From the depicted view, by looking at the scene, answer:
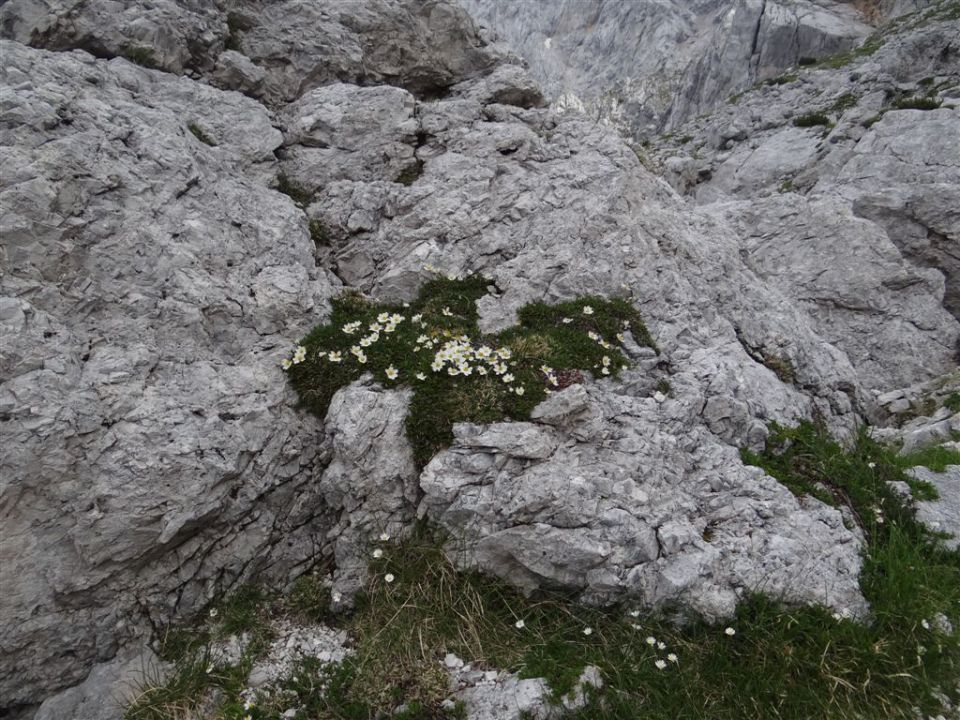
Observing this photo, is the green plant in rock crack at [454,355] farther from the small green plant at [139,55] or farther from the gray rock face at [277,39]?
the gray rock face at [277,39]

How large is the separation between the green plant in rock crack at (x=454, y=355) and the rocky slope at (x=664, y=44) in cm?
1613

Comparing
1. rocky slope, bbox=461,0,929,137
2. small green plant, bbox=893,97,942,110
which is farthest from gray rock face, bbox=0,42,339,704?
small green plant, bbox=893,97,942,110

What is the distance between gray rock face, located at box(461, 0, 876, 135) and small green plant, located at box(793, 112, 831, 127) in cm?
1083

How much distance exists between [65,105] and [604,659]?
955cm

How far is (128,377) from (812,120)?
1137 inches

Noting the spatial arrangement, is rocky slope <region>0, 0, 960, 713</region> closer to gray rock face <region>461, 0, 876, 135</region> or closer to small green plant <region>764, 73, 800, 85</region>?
gray rock face <region>461, 0, 876, 135</region>

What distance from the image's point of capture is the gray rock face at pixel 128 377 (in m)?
5.49

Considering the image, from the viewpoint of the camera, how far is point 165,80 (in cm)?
976

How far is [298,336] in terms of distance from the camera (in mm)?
7664

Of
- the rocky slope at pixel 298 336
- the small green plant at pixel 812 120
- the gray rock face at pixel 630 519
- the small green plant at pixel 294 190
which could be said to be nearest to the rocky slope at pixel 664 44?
the small green plant at pixel 812 120

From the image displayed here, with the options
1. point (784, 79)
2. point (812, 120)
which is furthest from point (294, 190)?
point (784, 79)

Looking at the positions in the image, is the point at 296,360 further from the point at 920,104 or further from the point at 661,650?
the point at 920,104

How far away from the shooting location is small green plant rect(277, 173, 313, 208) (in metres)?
9.82

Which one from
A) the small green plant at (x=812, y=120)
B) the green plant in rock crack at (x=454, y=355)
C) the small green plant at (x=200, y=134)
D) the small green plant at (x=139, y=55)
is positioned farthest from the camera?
the small green plant at (x=812, y=120)
